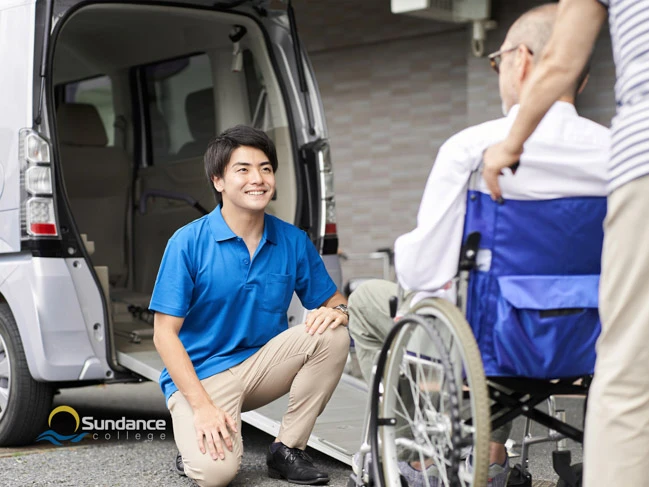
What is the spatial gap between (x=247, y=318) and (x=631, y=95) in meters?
2.08

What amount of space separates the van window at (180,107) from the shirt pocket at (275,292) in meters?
2.48

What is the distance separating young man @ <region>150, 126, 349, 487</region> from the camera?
405 centimetres

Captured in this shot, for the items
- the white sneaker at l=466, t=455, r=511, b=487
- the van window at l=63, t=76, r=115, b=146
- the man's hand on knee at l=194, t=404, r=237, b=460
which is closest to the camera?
the white sneaker at l=466, t=455, r=511, b=487

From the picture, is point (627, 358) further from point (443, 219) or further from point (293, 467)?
point (293, 467)

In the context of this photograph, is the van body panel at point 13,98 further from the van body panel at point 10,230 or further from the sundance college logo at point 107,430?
the sundance college logo at point 107,430

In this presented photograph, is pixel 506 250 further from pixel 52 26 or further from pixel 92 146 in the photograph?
pixel 92 146

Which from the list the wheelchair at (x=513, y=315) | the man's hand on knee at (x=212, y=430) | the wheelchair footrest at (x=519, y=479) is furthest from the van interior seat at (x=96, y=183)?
the wheelchair at (x=513, y=315)

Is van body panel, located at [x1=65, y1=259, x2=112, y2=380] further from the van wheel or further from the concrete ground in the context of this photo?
the concrete ground

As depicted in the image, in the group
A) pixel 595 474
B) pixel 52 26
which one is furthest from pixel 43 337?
pixel 595 474

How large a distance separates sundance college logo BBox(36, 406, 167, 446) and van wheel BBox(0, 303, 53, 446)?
141mm

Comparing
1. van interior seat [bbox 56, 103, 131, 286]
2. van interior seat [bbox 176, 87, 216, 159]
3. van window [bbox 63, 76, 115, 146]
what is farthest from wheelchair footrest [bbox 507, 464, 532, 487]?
van window [bbox 63, 76, 115, 146]

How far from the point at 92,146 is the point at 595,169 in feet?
16.2

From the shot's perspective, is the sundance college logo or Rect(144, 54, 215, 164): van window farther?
Rect(144, 54, 215, 164): van window

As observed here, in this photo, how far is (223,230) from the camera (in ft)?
13.6
